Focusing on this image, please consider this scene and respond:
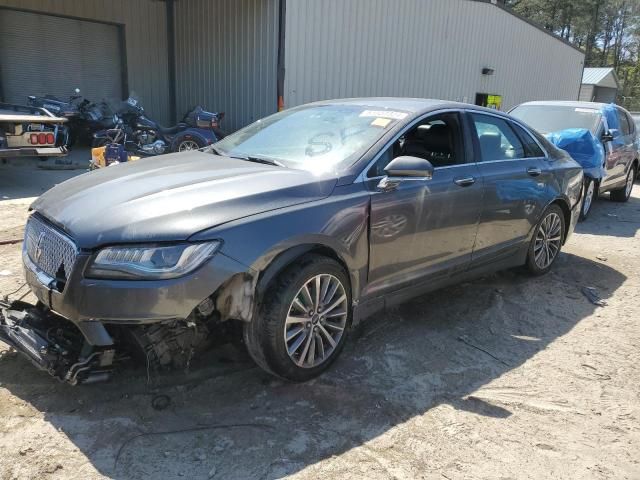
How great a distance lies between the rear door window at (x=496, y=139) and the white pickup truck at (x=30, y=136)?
6310 millimetres

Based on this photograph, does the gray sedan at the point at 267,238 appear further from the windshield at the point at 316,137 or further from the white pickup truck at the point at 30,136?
the white pickup truck at the point at 30,136

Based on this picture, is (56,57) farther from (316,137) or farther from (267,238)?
(267,238)

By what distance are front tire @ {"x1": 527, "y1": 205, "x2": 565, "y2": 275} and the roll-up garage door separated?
1274 cm

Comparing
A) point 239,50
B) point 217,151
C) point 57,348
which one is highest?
point 239,50

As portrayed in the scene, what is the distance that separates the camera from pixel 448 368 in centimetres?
357

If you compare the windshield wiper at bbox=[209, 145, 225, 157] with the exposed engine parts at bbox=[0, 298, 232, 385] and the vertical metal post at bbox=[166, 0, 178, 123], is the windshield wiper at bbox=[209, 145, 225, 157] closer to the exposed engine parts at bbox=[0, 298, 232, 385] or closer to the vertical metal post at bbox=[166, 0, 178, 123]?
the exposed engine parts at bbox=[0, 298, 232, 385]

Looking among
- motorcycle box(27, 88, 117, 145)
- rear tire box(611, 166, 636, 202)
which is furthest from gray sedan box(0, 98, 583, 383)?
motorcycle box(27, 88, 117, 145)

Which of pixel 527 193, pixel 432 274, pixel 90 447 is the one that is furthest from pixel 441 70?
pixel 90 447

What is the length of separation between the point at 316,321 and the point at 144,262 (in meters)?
1.08

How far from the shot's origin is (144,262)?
2.58 metres

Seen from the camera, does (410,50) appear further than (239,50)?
Yes

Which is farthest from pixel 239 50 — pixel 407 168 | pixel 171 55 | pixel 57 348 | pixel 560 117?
pixel 57 348

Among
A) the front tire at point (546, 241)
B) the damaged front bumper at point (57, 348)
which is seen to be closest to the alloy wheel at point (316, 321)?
the damaged front bumper at point (57, 348)

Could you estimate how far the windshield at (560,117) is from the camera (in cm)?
881
